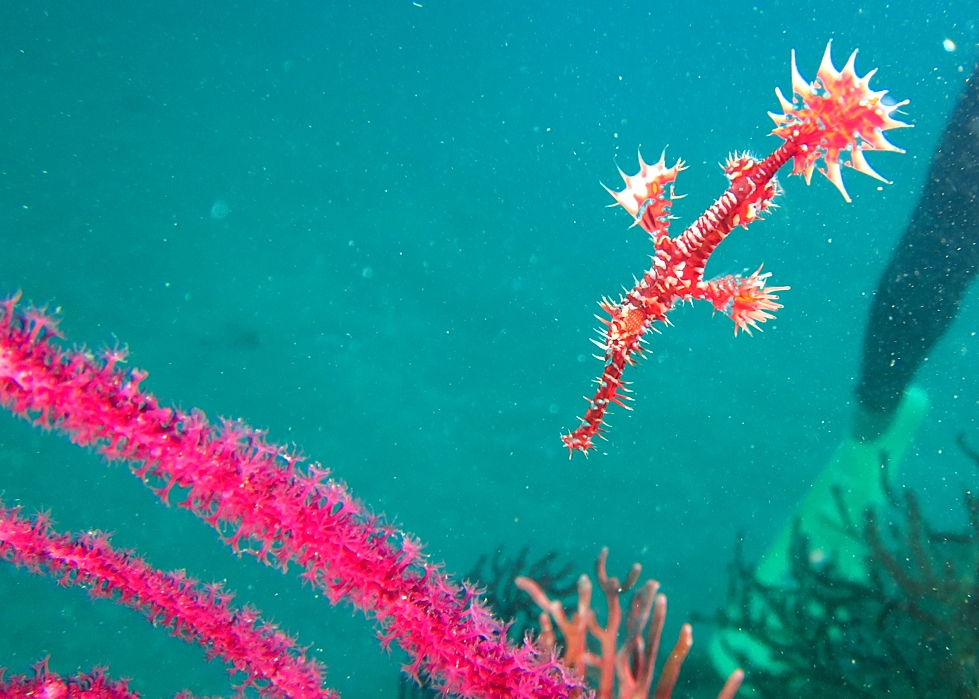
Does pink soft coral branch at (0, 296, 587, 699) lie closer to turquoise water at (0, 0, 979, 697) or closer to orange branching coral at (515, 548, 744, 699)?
orange branching coral at (515, 548, 744, 699)

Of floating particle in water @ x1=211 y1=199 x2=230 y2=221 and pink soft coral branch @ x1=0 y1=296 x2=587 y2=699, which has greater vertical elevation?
floating particle in water @ x1=211 y1=199 x2=230 y2=221

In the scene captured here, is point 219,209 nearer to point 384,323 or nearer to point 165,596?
point 384,323

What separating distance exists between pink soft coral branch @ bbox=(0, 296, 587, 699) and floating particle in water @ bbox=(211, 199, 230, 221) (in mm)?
22807

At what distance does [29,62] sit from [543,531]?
2723 centimetres

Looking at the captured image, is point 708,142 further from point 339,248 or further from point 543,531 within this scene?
point 543,531

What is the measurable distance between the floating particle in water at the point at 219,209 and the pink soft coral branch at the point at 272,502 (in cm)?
2281

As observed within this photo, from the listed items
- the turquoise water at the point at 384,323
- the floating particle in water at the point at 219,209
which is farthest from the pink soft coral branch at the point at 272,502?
the floating particle in water at the point at 219,209

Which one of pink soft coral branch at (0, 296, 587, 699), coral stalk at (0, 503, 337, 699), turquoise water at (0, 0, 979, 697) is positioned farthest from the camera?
turquoise water at (0, 0, 979, 697)

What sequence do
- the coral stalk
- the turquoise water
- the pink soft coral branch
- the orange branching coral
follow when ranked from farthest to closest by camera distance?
1. the turquoise water
2. the orange branching coral
3. the coral stalk
4. the pink soft coral branch

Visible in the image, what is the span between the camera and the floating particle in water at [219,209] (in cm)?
2289


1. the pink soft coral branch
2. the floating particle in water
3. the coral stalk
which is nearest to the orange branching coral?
A: the pink soft coral branch

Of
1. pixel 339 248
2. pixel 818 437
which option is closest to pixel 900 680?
pixel 818 437

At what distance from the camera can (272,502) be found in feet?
8.53

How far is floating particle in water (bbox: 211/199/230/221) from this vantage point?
22.9m
